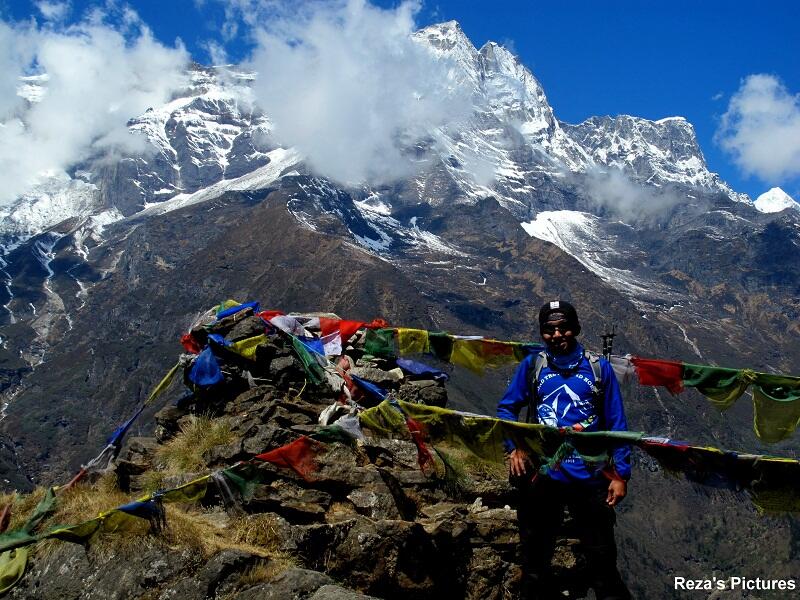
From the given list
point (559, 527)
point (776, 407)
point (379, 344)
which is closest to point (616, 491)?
point (559, 527)

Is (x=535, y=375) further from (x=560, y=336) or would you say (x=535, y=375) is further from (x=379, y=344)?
(x=379, y=344)

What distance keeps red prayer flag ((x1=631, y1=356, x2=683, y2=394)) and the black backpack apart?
5867mm

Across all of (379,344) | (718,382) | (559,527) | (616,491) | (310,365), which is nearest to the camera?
(616,491)

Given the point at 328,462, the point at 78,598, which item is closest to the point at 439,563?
the point at 328,462

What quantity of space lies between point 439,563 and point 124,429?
24.6ft

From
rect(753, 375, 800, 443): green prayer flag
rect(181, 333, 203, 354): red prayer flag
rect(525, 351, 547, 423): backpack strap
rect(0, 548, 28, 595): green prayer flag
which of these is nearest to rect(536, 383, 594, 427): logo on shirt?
rect(525, 351, 547, 423): backpack strap

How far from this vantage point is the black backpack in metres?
7.67

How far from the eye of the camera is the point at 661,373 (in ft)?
44.2

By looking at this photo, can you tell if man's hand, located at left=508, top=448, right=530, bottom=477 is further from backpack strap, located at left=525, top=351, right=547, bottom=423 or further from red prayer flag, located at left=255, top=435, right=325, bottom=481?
red prayer flag, located at left=255, top=435, right=325, bottom=481

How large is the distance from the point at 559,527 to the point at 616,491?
2.71 feet

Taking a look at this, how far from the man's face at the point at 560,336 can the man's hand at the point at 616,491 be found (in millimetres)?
1510

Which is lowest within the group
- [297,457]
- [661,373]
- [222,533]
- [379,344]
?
[222,533]

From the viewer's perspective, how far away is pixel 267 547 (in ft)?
30.1

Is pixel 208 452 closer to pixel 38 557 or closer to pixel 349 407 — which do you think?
pixel 349 407
